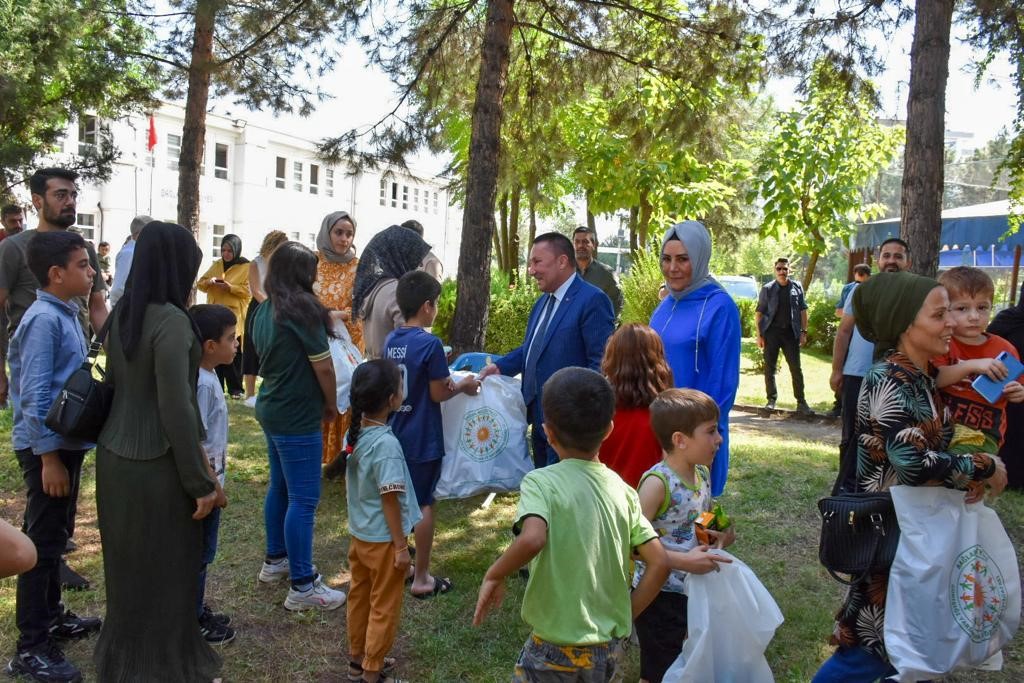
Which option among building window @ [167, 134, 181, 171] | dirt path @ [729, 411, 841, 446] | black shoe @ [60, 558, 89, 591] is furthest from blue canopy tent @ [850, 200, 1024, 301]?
building window @ [167, 134, 181, 171]

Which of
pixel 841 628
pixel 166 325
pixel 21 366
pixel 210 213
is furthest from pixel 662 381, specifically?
pixel 210 213

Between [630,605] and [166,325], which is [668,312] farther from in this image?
[166,325]

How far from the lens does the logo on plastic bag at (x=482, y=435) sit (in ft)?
14.7

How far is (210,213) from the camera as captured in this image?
32.8 m

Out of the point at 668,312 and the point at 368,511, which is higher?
the point at 668,312

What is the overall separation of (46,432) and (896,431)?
A: 10.3ft

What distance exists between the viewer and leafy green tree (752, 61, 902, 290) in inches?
574

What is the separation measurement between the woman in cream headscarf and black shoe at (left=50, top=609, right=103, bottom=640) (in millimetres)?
2866

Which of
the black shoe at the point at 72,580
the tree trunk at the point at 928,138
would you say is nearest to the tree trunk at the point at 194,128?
the black shoe at the point at 72,580

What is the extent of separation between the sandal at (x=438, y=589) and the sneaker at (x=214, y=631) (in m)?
0.93

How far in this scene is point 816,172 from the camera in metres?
14.6

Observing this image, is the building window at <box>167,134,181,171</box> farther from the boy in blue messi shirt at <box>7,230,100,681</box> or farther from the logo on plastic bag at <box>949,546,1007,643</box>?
the logo on plastic bag at <box>949,546,1007,643</box>

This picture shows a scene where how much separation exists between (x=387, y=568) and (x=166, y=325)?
127 cm

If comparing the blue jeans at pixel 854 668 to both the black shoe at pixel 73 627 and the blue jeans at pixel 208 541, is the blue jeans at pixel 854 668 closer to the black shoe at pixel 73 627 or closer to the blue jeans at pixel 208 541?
the blue jeans at pixel 208 541
